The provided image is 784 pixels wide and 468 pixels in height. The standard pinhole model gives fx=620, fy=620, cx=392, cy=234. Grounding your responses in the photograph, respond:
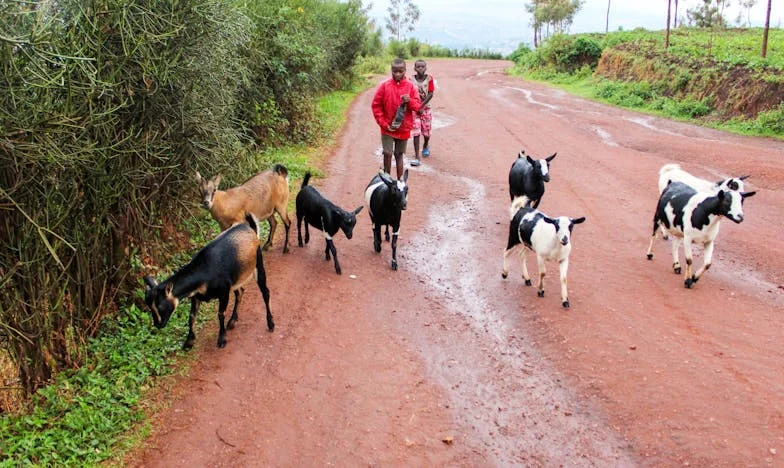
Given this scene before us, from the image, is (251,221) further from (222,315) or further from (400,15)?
(400,15)

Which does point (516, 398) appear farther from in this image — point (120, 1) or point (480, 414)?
point (120, 1)

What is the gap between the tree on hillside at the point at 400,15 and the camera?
240 feet

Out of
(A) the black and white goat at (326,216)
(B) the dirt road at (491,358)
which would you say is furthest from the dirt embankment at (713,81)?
(A) the black and white goat at (326,216)

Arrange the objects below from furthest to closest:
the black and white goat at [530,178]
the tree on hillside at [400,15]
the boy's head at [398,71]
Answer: the tree on hillside at [400,15] → the boy's head at [398,71] → the black and white goat at [530,178]

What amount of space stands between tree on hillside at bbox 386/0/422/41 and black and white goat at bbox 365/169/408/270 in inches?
2685

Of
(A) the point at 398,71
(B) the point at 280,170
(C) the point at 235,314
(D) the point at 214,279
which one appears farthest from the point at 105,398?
(A) the point at 398,71

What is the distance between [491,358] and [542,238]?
1.83 meters

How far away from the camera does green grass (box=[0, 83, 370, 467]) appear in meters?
4.77

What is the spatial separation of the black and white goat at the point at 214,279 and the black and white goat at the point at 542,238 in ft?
10.6

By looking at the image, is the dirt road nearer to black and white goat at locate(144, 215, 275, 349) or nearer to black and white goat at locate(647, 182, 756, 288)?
black and white goat at locate(647, 182, 756, 288)

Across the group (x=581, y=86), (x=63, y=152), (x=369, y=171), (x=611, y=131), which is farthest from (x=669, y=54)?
(x=63, y=152)

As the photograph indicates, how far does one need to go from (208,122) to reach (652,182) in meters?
8.90

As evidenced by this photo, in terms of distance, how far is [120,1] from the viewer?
6.00 metres

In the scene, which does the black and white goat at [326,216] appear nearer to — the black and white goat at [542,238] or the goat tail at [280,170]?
the goat tail at [280,170]
